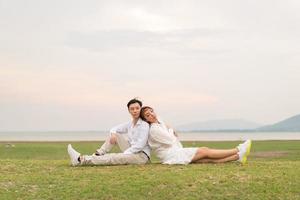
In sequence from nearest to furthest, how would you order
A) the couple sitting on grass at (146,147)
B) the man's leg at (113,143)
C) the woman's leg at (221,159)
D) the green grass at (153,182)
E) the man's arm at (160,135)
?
the green grass at (153,182), the man's arm at (160,135), the couple sitting on grass at (146,147), the man's leg at (113,143), the woman's leg at (221,159)

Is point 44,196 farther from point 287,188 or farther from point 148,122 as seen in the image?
point 287,188

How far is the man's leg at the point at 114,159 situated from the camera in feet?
43.4

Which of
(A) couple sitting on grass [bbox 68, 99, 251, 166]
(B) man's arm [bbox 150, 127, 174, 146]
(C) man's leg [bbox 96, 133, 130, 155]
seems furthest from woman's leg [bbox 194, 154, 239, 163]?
(C) man's leg [bbox 96, 133, 130, 155]

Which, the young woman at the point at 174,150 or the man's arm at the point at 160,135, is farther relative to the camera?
the young woman at the point at 174,150

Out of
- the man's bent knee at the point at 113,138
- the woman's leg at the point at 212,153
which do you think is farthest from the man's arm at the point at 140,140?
the woman's leg at the point at 212,153

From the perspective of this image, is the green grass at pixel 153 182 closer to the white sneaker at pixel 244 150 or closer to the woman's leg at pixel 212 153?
the white sneaker at pixel 244 150

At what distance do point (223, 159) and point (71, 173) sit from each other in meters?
3.96

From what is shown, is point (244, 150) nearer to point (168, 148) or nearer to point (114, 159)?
point (168, 148)

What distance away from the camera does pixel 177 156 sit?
13180 mm

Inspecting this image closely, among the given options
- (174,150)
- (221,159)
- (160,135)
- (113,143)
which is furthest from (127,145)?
(221,159)

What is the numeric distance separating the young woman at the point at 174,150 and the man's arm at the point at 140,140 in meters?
0.13

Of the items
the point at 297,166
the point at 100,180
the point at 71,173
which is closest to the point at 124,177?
the point at 100,180

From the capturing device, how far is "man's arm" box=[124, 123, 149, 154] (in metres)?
12.9

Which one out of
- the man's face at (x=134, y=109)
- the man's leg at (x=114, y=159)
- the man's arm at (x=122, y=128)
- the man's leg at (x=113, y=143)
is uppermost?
the man's face at (x=134, y=109)
